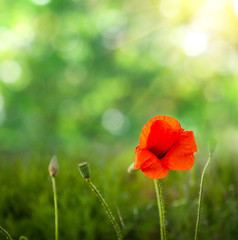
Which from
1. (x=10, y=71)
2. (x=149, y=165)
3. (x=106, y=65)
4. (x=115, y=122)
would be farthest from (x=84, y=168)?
(x=115, y=122)

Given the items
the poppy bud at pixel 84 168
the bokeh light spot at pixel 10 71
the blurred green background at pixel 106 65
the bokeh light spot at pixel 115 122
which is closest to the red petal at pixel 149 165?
the poppy bud at pixel 84 168

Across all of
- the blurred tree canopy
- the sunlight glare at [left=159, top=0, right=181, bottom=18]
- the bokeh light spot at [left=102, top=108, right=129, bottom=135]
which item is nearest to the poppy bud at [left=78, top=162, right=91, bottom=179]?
the blurred tree canopy

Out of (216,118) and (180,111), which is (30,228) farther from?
(216,118)

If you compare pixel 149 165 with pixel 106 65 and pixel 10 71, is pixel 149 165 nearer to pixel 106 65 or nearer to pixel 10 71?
pixel 106 65

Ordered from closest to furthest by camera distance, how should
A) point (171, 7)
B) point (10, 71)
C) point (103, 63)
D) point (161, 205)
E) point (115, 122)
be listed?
point (161, 205) < point (171, 7) < point (103, 63) < point (10, 71) < point (115, 122)

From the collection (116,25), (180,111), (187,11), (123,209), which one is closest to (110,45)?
(116,25)
